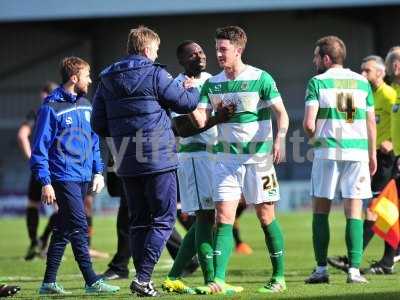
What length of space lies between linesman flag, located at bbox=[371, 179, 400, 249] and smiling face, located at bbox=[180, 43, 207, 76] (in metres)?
2.35

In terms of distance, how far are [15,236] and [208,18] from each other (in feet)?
67.5

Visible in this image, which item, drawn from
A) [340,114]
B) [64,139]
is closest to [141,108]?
[64,139]

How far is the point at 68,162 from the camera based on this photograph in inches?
374

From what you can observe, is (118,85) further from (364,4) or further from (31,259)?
(364,4)

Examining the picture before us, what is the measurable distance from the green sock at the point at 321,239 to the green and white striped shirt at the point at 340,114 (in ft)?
2.05

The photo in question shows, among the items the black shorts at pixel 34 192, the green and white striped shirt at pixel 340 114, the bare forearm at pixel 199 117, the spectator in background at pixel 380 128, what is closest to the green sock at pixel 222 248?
the bare forearm at pixel 199 117

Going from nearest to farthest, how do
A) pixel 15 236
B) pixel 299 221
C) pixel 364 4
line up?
1. pixel 15 236
2. pixel 299 221
3. pixel 364 4

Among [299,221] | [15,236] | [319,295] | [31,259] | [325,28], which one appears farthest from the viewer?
[325,28]

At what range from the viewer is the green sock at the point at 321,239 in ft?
31.7

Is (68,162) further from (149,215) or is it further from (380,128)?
(380,128)

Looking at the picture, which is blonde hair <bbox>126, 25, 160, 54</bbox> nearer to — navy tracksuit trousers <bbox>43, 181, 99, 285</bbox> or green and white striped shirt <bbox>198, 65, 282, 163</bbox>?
green and white striped shirt <bbox>198, 65, 282, 163</bbox>

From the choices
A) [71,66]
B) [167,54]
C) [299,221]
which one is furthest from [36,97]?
[71,66]

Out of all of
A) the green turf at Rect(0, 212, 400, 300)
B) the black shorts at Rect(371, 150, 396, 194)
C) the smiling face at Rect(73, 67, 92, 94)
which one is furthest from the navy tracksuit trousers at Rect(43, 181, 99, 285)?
the black shorts at Rect(371, 150, 396, 194)

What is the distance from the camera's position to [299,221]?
23922 millimetres
